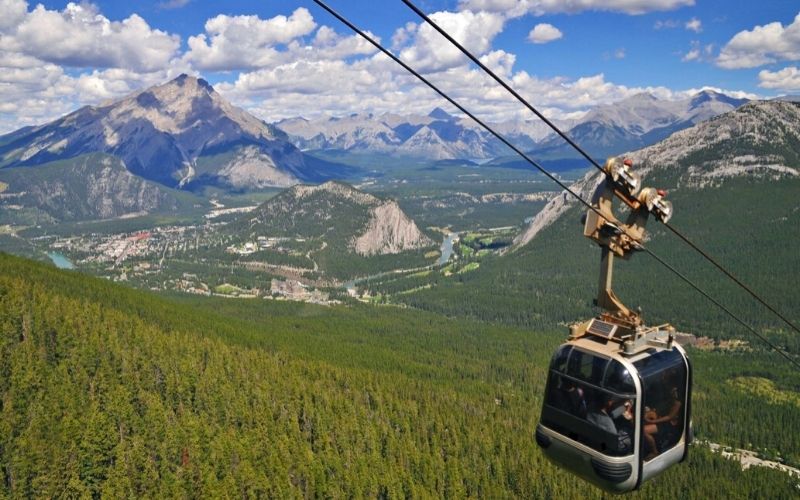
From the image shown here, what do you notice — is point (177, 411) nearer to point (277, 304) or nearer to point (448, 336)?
point (448, 336)

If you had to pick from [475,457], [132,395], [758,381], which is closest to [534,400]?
[475,457]

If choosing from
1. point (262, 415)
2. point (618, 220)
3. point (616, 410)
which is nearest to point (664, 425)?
point (616, 410)

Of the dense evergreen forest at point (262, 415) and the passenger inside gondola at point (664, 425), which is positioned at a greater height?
the passenger inside gondola at point (664, 425)

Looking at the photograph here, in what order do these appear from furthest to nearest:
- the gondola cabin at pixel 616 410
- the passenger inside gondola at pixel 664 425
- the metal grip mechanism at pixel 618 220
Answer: the passenger inside gondola at pixel 664 425 → the gondola cabin at pixel 616 410 → the metal grip mechanism at pixel 618 220

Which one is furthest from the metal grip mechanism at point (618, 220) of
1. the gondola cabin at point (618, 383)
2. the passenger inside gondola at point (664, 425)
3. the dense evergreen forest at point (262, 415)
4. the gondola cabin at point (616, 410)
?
the dense evergreen forest at point (262, 415)

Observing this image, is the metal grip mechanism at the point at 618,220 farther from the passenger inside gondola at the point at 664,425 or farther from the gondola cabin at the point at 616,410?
the passenger inside gondola at the point at 664,425

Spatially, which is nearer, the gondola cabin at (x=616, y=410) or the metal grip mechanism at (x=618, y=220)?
the metal grip mechanism at (x=618, y=220)

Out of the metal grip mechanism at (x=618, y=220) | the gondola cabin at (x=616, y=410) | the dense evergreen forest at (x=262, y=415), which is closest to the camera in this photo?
the metal grip mechanism at (x=618, y=220)

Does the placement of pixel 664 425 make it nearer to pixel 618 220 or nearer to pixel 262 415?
pixel 618 220
